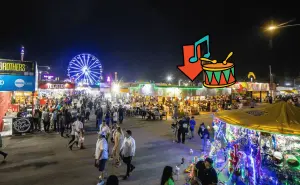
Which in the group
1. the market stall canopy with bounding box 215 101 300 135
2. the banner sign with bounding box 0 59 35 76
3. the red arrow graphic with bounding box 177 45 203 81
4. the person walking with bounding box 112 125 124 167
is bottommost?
the person walking with bounding box 112 125 124 167

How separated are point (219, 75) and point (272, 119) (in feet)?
6.39

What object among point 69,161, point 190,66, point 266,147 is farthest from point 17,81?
point 266,147

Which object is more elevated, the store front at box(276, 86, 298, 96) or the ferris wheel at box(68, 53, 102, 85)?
the ferris wheel at box(68, 53, 102, 85)

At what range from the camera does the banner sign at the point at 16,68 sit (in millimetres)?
12930

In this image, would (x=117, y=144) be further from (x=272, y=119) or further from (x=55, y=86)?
(x=55, y=86)

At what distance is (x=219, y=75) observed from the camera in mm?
6488

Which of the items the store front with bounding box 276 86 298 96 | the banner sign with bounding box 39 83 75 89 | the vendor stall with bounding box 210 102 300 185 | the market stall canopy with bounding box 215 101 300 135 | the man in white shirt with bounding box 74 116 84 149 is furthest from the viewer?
the store front with bounding box 276 86 298 96

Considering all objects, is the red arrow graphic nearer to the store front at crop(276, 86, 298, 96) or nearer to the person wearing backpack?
the person wearing backpack

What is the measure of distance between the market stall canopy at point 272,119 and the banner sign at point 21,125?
40.9ft

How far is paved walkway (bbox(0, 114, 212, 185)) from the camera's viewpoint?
21.6 ft

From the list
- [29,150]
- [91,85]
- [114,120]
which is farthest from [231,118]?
[91,85]

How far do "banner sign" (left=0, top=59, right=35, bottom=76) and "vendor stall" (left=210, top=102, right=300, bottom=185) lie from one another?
12750mm

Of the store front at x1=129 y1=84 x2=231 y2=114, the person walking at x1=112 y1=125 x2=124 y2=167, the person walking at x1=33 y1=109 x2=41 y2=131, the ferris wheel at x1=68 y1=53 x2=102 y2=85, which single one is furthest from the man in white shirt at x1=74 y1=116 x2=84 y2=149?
the ferris wheel at x1=68 y1=53 x2=102 y2=85

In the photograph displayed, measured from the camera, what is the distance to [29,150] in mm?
9820
